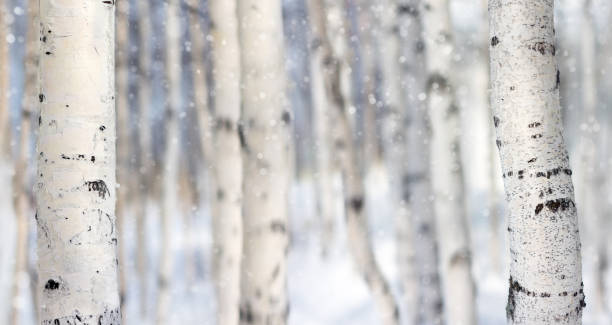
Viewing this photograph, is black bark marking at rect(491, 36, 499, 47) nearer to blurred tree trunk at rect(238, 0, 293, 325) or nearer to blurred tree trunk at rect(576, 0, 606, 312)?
blurred tree trunk at rect(238, 0, 293, 325)

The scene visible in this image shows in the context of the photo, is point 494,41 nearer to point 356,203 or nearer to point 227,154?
point 356,203

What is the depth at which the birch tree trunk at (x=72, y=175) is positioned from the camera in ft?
5.38

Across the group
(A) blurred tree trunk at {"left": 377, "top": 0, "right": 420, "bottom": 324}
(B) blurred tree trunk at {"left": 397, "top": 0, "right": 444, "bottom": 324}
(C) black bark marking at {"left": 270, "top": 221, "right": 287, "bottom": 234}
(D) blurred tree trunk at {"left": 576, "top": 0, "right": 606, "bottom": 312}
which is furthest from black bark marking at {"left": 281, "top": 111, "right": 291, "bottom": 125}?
(D) blurred tree trunk at {"left": 576, "top": 0, "right": 606, "bottom": 312}

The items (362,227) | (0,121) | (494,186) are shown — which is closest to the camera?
(362,227)

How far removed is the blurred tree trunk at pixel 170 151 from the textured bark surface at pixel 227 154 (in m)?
1.34

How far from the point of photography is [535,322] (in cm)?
180

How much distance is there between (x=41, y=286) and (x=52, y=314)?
0.09 metres

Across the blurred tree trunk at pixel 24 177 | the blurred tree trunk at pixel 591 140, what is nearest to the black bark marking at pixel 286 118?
the blurred tree trunk at pixel 24 177

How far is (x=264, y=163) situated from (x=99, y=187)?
1145 millimetres

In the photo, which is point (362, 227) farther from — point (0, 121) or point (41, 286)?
point (0, 121)

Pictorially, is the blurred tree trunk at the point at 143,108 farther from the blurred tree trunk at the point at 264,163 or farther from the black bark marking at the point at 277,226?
the black bark marking at the point at 277,226

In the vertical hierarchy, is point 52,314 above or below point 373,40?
below

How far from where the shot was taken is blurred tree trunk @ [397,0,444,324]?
3844mm

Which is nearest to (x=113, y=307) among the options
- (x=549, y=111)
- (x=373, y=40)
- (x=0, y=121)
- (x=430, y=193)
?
(x=549, y=111)
